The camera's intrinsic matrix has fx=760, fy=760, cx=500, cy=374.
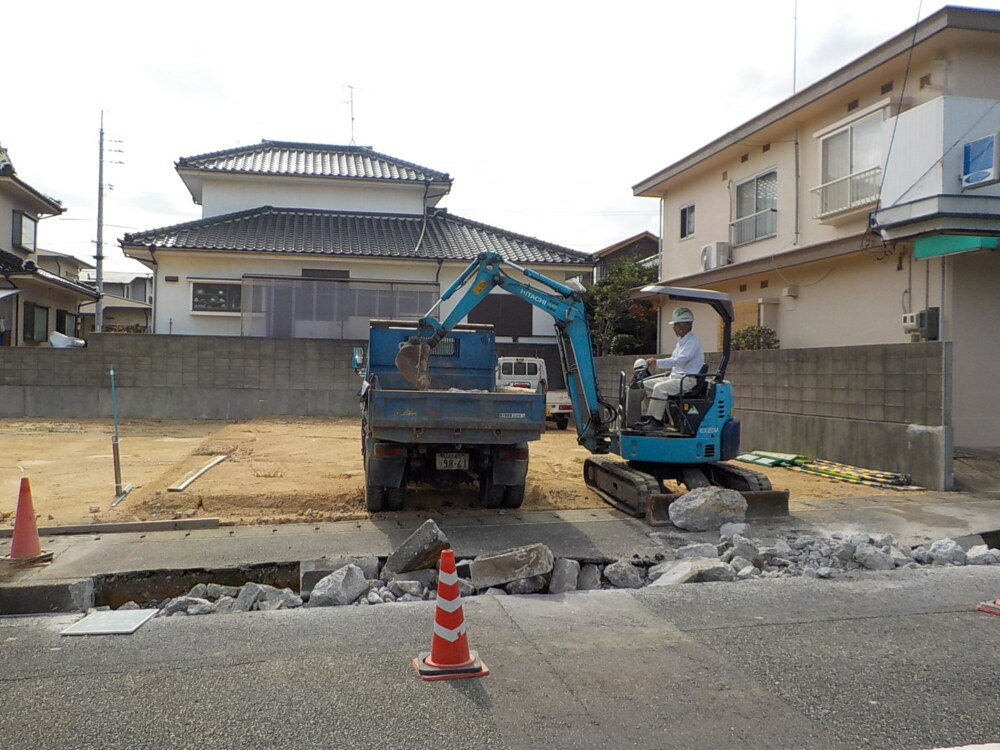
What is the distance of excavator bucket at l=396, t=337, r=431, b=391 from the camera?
890 cm

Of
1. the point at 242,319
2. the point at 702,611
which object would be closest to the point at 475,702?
the point at 702,611

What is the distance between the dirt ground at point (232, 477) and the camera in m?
8.58

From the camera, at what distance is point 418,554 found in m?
6.34

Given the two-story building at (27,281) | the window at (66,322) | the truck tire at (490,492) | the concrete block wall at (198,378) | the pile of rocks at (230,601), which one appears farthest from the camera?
the window at (66,322)

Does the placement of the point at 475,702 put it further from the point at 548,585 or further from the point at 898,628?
the point at 898,628

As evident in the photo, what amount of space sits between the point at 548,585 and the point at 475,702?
2.49 m

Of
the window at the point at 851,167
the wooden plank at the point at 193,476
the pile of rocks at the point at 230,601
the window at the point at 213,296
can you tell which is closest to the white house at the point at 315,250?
the window at the point at 213,296

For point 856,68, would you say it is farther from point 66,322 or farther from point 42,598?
point 66,322

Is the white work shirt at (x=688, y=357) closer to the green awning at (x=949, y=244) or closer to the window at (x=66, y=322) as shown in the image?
the green awning at (x=949, y=244)

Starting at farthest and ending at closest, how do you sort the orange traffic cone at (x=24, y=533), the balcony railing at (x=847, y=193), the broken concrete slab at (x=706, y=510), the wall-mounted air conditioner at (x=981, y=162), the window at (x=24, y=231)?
the window at (x=24, y=231)
the balcony railing at (x=847, y=193)
the wall-mounted air conditioner at (x=981, y=162)
the broken concrete slab at (x=706, y=510)
the orange traffic cone at (x=24, y=533)

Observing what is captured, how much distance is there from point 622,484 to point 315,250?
15.3m

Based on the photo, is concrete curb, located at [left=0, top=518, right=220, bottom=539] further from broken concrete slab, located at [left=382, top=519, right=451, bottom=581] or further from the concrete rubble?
broken concrete slab, located at [left=382, top=519, right=451, bottom=581]

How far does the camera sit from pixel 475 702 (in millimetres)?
3939

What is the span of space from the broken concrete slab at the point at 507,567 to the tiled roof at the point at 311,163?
2070cm
